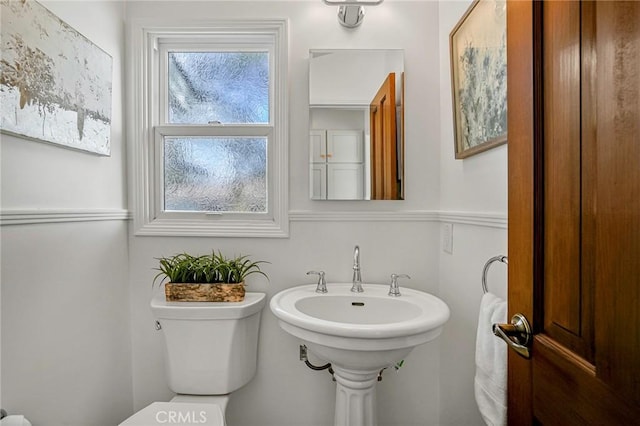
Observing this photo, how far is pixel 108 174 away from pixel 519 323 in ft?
5.04

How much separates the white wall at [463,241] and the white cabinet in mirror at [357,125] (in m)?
0.20

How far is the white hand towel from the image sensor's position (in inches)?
33.2

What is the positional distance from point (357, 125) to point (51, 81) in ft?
3.66

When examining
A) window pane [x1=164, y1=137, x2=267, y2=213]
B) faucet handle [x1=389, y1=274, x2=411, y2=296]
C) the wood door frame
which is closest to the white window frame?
window pane [x1=164, y1=137, x2=267, y2=213]

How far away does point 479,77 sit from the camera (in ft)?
3.71

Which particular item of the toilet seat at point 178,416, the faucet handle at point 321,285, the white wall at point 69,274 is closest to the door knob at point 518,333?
the faucet handle at point 321,285

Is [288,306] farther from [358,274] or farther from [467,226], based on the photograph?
[467,226]

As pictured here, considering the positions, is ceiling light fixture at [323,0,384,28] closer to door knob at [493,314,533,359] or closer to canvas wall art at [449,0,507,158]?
canvas wall art at [449,0,507,158]

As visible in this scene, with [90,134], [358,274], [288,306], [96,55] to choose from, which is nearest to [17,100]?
[90,134]

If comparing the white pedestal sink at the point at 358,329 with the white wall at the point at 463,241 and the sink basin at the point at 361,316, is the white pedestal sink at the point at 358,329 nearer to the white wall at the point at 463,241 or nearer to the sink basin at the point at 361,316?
the sink basin at the point at 361,316

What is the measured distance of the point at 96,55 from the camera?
133 cm

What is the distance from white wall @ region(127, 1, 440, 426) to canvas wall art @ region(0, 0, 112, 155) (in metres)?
0.45

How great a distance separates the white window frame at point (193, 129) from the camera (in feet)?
5.07

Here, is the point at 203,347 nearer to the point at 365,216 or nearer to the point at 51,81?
the point at 365,216
